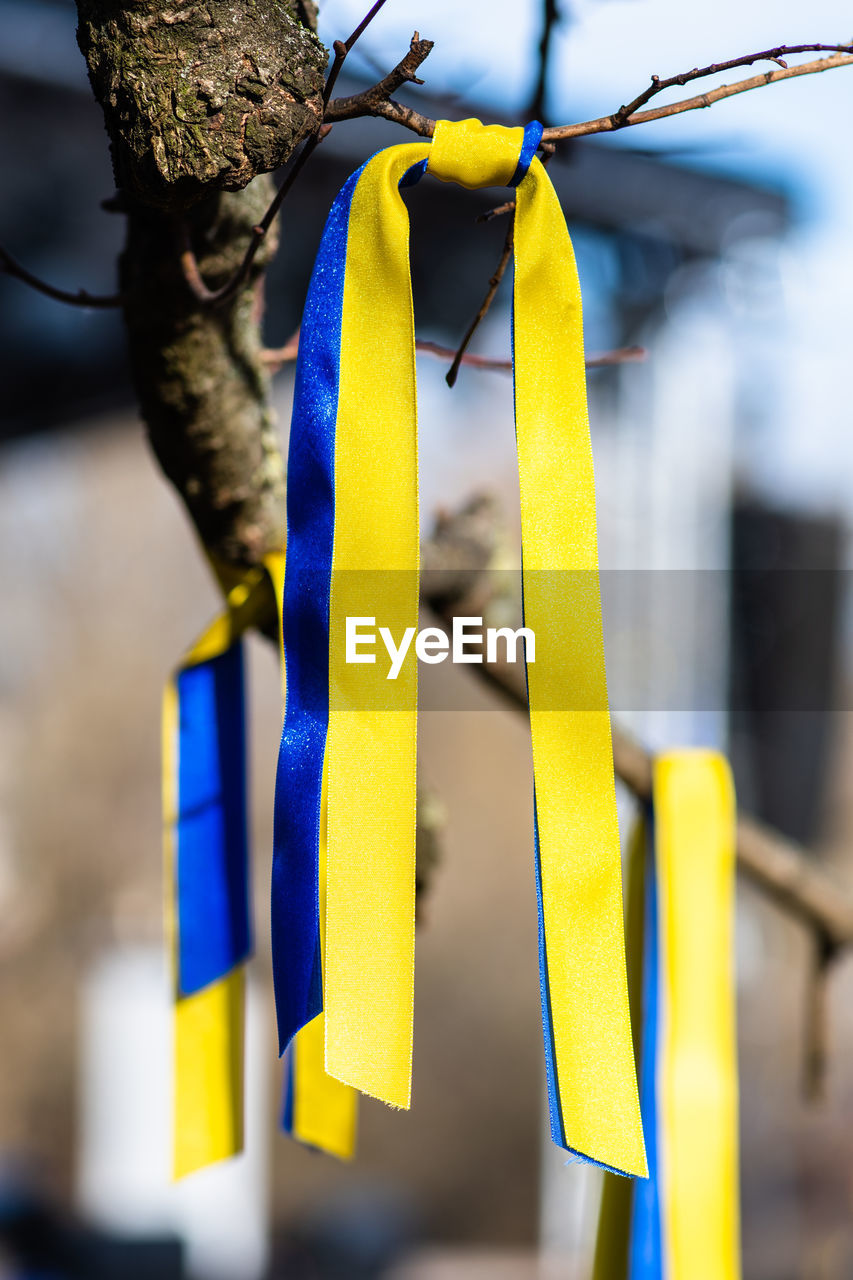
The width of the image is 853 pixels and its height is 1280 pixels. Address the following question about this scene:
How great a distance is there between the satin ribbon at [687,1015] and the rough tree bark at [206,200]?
0.29 meters

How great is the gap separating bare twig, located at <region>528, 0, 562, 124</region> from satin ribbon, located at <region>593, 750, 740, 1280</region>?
37 centimetres

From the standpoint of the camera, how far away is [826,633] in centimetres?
180

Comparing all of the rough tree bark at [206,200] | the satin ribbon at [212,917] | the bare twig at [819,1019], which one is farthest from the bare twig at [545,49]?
the bare twig at [819,1019]

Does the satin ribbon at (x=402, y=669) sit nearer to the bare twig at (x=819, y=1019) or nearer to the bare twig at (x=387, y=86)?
the bare twig at (x=387, y=86)

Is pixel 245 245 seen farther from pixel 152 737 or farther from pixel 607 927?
pixel 152 737

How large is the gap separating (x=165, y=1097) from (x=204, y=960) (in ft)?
3.60

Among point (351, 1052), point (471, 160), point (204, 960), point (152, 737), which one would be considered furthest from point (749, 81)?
point (152, 737)

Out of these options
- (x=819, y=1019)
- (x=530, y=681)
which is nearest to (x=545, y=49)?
(x=530, y=681)

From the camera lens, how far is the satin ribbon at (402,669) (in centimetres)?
32

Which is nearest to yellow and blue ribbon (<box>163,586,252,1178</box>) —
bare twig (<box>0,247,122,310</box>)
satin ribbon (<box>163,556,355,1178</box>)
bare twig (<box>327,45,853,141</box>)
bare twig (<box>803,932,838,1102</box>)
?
satin ribbon (<box>163,556,355,1178</box>)

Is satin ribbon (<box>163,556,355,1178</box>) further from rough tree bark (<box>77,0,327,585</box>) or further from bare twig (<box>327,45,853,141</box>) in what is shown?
bare twig (<box>327,45,853,141</box>)

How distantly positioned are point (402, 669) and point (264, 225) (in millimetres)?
157

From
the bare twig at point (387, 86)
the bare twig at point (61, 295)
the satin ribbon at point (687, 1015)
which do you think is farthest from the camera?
the satin ribbon at point (687, 1015)

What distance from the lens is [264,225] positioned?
34 cm
